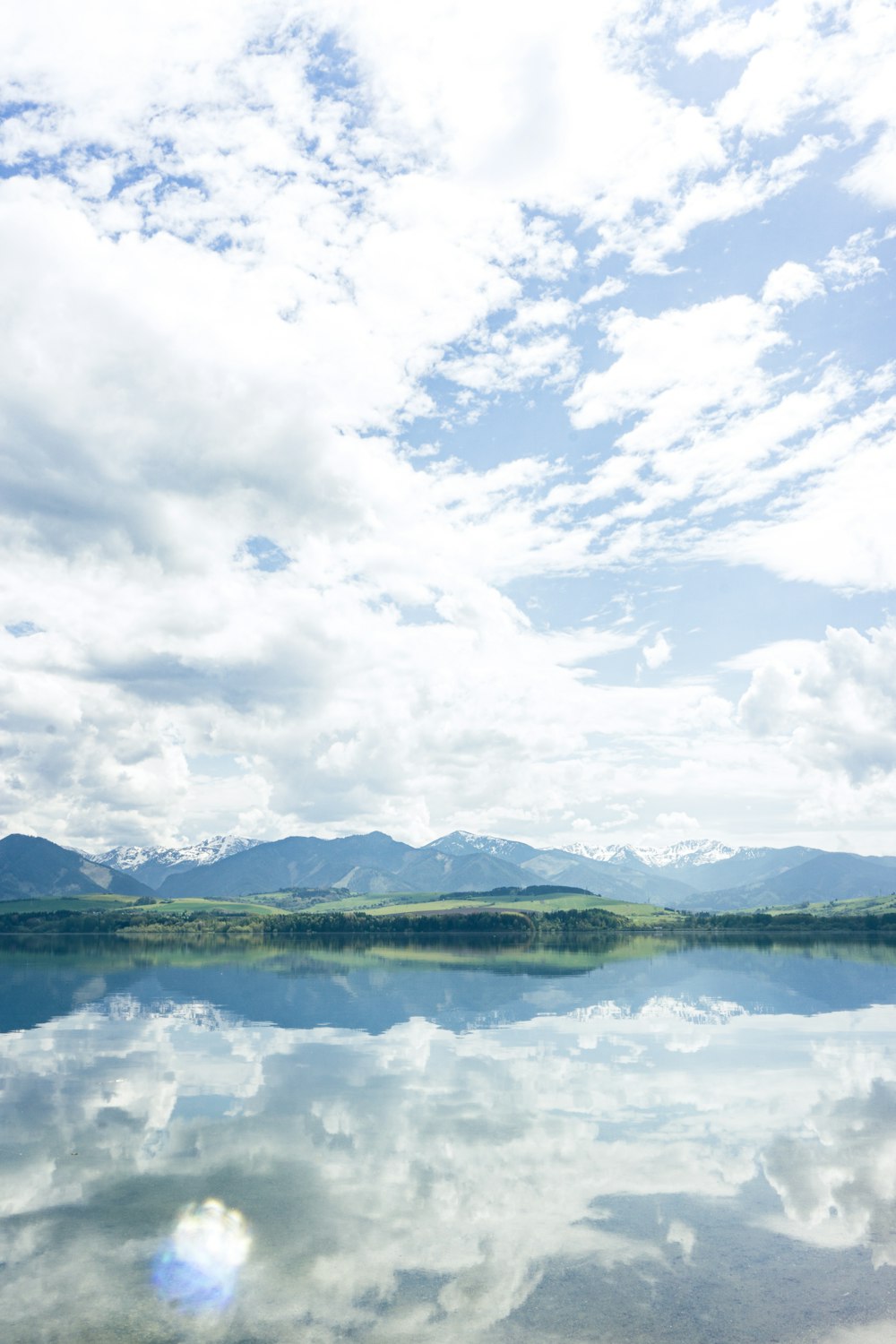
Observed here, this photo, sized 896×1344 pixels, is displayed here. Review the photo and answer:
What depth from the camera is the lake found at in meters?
25.0

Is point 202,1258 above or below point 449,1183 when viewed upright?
above

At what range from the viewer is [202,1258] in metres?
28.8

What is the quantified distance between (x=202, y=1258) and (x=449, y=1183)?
11753 millimetres

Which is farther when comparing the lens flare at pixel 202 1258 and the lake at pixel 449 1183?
the lens flare at pixel 202 1258

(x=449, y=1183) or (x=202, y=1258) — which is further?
(x=449, y=1183)

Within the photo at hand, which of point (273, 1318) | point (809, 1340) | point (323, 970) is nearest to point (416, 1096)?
point (273, 1318)

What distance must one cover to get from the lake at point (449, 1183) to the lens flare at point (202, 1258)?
0.43 feet

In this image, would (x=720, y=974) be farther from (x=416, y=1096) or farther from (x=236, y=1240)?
(x=236, y=1240)

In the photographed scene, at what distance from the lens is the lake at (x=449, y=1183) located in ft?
82.1

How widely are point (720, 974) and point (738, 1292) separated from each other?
431 feet

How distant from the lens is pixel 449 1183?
3647 centimetres

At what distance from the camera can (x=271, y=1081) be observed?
5684 centimetres

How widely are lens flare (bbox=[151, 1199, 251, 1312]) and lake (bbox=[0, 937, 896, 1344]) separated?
0.13 metres

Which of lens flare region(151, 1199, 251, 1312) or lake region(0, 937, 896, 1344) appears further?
lens flare region(151, 1199, 251, 1312)
